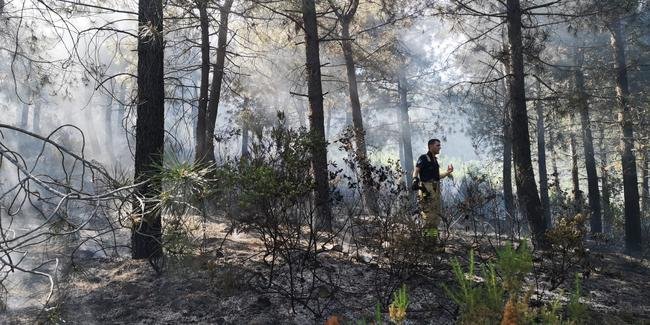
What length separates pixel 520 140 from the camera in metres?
8.32

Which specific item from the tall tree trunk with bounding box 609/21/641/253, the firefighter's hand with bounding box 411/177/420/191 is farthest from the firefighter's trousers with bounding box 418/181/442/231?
the tall tree trunk with bounding box 609/21/641/253

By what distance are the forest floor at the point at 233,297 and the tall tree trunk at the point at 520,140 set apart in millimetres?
1899

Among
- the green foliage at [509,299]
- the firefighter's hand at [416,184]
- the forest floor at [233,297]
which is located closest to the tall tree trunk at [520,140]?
the forest floor at [233,297]

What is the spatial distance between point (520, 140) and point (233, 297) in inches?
223

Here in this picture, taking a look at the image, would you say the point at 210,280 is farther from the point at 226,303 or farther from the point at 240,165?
the point at 240,165

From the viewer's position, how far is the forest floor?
15.3 feet

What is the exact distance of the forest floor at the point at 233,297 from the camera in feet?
15.3

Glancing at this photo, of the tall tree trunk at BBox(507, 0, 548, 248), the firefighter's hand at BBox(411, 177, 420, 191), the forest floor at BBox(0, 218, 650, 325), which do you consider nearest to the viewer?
the forest floor at BBox(0, 218, 650, 325)

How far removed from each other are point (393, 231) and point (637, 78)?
21006 millimetres

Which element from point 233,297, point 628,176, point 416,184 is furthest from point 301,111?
point 233,297

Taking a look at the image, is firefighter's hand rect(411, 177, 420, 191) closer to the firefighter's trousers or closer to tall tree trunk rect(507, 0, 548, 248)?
the firefighter's trousers

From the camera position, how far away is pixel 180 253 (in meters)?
3.43

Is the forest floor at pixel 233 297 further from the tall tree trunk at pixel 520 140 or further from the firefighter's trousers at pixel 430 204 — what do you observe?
the tall tree trunk at pixel 520 140

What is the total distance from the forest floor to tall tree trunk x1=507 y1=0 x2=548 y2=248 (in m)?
1.90
